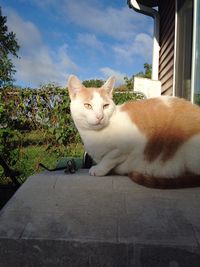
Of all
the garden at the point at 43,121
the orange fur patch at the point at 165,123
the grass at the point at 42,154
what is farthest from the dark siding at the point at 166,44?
the orange fur patch at the point at 165,123

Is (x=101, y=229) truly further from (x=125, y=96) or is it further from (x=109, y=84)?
(x=125, y=96)

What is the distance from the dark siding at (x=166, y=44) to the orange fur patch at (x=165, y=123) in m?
4.11

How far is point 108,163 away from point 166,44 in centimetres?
537

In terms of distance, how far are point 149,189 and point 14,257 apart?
2.82 feet

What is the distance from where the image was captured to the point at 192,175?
6.54 ft

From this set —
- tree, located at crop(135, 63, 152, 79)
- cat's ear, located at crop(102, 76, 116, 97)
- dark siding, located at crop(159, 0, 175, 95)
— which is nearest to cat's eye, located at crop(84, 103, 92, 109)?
cat's ear, located at crop(102, 76, 116, 97)

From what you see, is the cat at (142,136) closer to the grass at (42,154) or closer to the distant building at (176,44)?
the distant building at (176,44)

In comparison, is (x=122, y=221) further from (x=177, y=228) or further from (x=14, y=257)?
(x=14, y=257)

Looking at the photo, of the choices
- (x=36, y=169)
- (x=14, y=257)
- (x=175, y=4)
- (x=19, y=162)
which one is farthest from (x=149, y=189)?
(x=175, y=4)

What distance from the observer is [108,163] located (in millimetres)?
2307

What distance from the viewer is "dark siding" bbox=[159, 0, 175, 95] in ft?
20.9

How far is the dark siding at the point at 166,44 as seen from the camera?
6363 mm

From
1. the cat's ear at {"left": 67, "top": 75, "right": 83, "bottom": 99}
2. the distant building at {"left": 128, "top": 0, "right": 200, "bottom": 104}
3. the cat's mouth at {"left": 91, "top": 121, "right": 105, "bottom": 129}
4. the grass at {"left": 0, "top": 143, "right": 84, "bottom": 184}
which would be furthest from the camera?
the grass at {"left": 0, "top": 143, "right": 84, "bottom": 184}

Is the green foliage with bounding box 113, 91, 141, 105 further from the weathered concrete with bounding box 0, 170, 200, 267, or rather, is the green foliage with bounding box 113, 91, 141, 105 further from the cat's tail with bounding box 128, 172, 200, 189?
the weathered concrete with bounding box 0, 170, 200, 267
